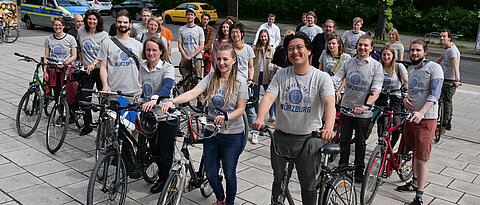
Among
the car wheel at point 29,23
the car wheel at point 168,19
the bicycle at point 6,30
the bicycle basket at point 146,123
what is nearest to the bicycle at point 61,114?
the bicycle basket at point 146,123

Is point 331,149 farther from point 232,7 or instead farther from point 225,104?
point 232,7

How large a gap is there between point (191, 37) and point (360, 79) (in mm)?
4501

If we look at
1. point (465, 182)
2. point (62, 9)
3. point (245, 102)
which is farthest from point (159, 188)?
point (62, 9)

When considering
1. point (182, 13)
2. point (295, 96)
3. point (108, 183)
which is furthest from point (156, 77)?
point (182, 13)

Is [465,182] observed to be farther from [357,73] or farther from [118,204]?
[118,204]

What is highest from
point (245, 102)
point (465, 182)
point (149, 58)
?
point (149, 58)

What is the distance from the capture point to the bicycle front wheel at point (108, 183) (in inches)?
156

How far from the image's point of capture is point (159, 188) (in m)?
4.96

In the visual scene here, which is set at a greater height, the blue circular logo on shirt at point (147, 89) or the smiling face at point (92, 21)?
the smiling face at point (92, 21)

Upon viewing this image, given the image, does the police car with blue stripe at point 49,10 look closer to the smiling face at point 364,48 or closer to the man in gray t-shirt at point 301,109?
the smiling face at point 364,48

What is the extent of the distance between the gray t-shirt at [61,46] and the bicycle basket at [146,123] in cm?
305

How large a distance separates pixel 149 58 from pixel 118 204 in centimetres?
153

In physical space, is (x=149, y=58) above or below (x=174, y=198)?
above

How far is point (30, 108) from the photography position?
6.74 m
